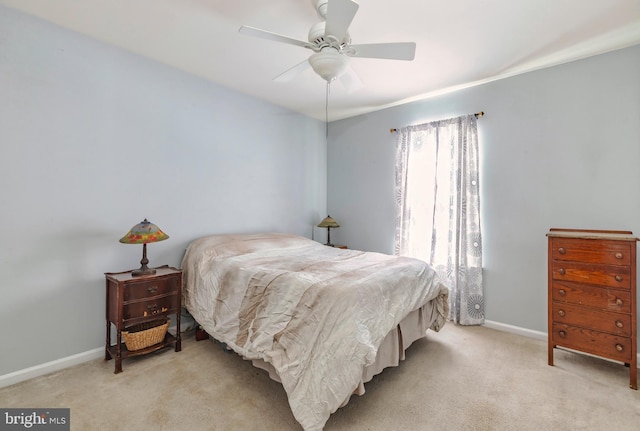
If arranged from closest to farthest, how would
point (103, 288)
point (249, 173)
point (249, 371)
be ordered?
point (249, 371) → point (103, 288) → point (249, 173)

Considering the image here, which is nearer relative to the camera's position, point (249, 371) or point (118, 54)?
point (249, 371)

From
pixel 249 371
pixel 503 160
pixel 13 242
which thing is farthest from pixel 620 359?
pixel 13 242

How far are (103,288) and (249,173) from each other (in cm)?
190

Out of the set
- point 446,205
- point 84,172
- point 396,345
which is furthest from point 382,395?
point 84,172

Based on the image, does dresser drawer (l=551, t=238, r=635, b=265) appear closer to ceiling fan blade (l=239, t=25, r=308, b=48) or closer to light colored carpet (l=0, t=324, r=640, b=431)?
light colored carpet (l=0, t=324, r=640, b=431)

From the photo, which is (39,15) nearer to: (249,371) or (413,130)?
(249,371)

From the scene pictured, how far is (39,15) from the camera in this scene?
2115mm

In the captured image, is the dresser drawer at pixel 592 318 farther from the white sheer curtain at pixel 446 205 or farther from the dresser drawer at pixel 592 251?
the white sheer curtain at pixel 446 205

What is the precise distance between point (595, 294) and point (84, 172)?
4180mm

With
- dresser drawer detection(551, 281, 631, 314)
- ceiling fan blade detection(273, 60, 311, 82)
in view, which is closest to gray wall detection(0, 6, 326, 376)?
ceiling fan blade detection(273, 60, 311, 82)

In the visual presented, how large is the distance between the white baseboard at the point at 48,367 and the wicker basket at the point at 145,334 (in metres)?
0.32

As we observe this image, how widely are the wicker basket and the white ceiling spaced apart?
96.7 inches

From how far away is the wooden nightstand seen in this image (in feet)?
7.05

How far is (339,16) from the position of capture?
4.98 ft
